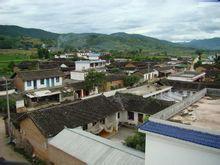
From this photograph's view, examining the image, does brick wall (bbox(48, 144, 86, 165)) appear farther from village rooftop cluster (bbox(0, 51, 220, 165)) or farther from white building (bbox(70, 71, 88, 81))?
white building (bbox(70, 71, 88, 81))

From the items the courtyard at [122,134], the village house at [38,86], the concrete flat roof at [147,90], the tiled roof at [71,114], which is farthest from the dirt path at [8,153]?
the concrete flat roof at [147,90]

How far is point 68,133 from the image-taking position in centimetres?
1605

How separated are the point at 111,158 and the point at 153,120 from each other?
478 centimetres

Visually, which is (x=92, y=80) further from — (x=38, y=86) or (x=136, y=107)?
(x=136, y=107)

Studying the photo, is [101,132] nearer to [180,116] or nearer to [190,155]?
[180,116]

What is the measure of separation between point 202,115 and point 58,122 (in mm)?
10249

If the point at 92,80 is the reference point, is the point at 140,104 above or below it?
below

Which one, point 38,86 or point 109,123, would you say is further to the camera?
point 38,86

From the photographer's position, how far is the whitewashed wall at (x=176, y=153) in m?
7.67

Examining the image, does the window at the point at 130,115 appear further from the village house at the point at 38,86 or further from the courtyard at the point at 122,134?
the village house at the point at 38,86

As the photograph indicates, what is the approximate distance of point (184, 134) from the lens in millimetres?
8086

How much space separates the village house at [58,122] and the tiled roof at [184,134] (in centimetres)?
939

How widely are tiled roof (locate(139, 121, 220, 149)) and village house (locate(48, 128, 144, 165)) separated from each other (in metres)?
3.86

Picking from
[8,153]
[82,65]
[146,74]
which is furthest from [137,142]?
[82,65]
